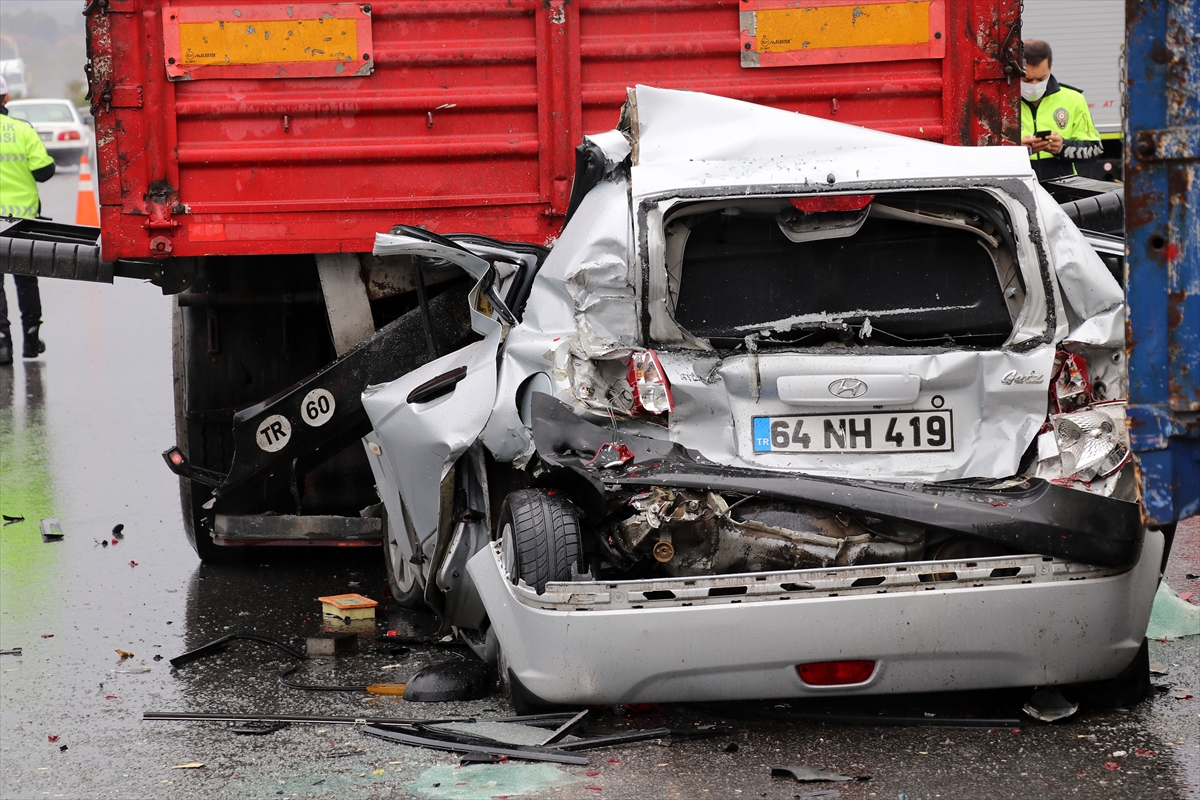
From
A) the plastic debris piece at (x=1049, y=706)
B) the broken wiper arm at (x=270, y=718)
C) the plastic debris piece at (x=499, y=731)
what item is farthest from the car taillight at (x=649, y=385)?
the plastic debris piece at (x=1049, y=706)

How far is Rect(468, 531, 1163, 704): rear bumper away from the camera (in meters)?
4.02

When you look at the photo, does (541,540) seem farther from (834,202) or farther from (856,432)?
(834,202)

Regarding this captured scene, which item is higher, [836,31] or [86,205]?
[836,31]

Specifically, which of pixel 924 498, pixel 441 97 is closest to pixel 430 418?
pixel 924 498

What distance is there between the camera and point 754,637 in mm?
4020

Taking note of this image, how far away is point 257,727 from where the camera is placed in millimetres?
4641

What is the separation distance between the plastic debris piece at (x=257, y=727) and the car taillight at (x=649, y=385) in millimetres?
1480

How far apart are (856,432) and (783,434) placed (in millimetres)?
209

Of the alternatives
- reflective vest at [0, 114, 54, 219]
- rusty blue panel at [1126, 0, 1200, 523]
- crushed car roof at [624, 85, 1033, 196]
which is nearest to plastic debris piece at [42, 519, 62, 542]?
crushed car roof at [624, 85, 1033, 196]

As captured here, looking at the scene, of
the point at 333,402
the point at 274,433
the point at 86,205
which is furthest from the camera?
the point at 86,205

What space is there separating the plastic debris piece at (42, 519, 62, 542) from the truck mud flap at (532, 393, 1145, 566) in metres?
4.01

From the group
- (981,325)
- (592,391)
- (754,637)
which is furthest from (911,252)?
(754,637)

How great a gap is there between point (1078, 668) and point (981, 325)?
1086 millimetres

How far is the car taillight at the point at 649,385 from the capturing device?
439 cm
